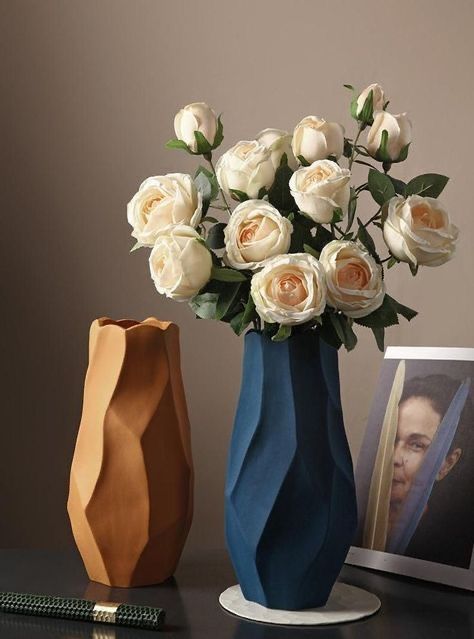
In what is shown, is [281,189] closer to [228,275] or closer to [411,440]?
[228,275]

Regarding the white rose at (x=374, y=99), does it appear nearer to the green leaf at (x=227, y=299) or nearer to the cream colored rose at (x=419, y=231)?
the cream colored rose at (x=419, y=231)

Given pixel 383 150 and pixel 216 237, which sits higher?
pixel 383 150

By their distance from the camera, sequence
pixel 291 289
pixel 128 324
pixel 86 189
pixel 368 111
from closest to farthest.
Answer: pixel 291 289 < pixel 368 111 < pixel 128 324 < pixel 86 189

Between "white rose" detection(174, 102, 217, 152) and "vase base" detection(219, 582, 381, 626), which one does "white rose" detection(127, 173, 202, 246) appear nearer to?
"white rose" detection(174, 102, 217, 152)

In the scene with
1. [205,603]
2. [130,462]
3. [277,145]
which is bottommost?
[205,603]

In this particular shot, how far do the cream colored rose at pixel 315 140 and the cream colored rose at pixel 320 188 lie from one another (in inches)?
1.4

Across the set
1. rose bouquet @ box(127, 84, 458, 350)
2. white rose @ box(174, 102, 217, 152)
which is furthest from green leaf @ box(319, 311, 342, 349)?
white rose @ box(174, 102, 217, 152)

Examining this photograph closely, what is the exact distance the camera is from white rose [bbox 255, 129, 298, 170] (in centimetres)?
92

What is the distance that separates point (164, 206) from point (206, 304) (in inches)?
4.0

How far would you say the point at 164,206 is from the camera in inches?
35.5

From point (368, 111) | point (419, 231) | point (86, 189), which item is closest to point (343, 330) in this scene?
point (419, 231)

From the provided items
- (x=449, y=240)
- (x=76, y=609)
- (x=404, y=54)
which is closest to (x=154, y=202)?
(x=449, y=240)

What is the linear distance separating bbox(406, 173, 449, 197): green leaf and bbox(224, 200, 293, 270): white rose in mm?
134

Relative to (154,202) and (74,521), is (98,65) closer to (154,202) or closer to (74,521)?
(154,202)
